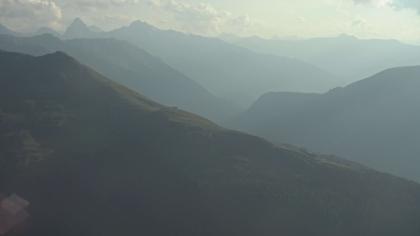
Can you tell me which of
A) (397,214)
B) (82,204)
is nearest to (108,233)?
(82,204)

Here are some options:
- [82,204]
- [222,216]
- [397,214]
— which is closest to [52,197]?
[82,204]

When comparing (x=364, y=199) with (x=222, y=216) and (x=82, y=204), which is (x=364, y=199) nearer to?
(x=222, y=216)

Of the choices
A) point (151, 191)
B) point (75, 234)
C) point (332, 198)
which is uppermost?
point (332, 198)

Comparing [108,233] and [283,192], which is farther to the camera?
[283,192]

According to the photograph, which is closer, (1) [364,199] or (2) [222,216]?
(2) [222,216]

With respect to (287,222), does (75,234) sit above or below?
below

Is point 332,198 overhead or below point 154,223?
overhead

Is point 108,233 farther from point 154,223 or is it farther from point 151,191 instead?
point 151,191
